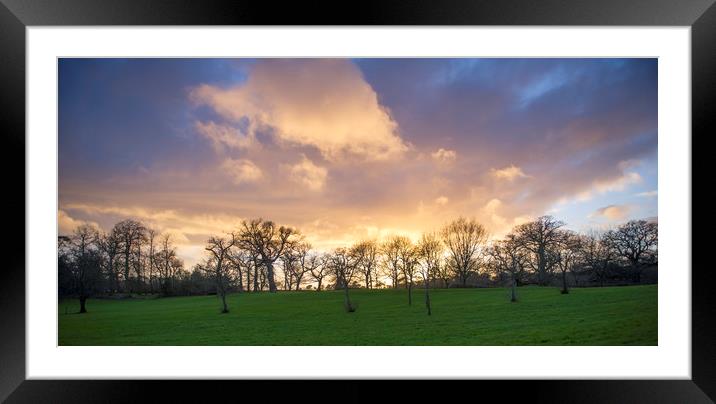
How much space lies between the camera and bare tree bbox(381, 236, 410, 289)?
5.47 meters

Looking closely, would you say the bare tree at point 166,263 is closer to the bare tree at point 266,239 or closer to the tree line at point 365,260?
the tree line at point 365,260

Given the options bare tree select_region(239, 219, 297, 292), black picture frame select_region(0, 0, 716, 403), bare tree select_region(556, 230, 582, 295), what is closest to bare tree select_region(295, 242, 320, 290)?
bare tree select_region(239, 219, 297, 292)

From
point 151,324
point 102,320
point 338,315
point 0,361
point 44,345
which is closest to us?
point 0,361

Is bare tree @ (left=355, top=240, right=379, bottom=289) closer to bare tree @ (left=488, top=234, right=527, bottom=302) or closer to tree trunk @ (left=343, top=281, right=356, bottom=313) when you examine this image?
tree trunk @ (left=343, top=281, right=356, bottom=313)

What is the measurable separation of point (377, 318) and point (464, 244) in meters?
1.53

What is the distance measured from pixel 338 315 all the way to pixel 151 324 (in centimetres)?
236

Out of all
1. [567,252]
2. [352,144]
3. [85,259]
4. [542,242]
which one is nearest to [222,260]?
[85,259]

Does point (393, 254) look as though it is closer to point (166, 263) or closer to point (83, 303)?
point (166, 263)

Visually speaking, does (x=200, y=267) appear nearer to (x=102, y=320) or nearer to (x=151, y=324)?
(x=151, y=324)

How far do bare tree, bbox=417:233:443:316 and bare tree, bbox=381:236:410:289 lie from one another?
26 cm

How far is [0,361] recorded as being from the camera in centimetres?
243

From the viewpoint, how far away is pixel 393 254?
562cm

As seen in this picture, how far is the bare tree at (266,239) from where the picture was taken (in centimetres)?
559
